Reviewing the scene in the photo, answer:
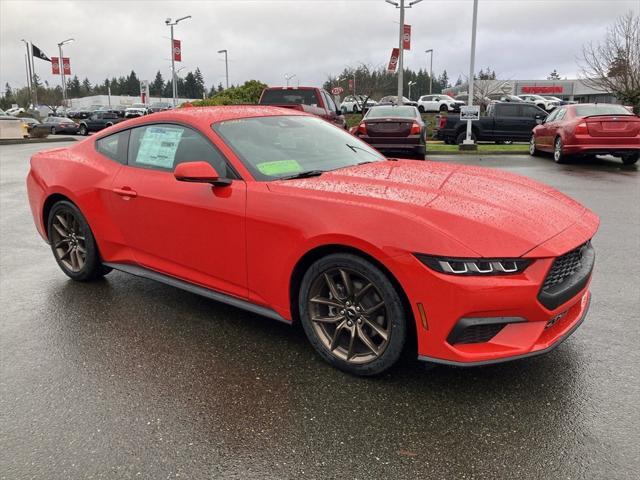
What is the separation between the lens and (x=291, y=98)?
1359 centimetres

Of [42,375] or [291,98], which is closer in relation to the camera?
[42,375]

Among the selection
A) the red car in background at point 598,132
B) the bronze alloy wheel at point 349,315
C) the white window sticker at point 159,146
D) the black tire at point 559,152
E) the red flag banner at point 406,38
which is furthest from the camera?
the red flag banner at point 406,38

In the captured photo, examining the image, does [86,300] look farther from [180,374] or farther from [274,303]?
[274,303]

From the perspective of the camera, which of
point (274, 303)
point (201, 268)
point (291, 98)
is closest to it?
point (274, 303)

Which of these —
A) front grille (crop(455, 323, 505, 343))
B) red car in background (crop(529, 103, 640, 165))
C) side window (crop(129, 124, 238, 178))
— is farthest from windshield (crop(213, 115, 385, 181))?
red car in background (crop(529, 103, 640, 165))

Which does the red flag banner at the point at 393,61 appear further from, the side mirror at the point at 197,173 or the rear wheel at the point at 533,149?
the side mirror at the point at 197,173

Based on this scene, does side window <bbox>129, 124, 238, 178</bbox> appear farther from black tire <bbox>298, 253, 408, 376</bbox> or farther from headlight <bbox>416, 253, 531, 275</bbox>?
headlight <bbox>416, 253, 531, 275</bbox>

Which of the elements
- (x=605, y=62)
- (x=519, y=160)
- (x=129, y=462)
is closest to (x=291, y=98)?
(x=519, y=160)

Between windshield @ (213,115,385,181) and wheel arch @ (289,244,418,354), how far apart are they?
24.7 inches

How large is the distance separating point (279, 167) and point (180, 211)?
0.75m

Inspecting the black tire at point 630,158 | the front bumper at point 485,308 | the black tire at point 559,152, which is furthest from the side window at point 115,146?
the black tire at point 630,158

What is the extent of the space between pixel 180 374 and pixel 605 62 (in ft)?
94.3

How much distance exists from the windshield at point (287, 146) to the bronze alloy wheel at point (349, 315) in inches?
32.6

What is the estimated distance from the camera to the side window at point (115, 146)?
13.9ft
